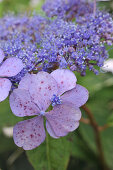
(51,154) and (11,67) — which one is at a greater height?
(11,67)

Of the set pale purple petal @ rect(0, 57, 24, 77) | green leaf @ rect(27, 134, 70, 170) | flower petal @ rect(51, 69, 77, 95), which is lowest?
green leaf @ rect(27, 134, 70, 170)

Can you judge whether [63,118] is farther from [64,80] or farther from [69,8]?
[69,8]

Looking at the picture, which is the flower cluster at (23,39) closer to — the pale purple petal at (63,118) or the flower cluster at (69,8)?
the flower cluster at (69,8)

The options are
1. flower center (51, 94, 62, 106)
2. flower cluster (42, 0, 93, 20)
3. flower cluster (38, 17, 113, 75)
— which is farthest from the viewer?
flower cluster (42, 0, 93, 20)

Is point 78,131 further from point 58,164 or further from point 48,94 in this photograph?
point 48,94

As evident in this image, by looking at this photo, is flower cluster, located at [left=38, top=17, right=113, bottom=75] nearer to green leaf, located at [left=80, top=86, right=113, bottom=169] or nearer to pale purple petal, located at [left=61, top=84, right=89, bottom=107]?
pale purple petal, located at [left=61, top=84, right=89, bottom=107]

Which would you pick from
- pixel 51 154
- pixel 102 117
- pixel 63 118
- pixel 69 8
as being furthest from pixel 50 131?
pixel 102 117

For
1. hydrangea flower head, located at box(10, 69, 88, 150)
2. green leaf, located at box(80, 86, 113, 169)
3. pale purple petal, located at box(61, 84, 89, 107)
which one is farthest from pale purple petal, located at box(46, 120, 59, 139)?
green leaf, located at box(80, 86, 113, 169)
